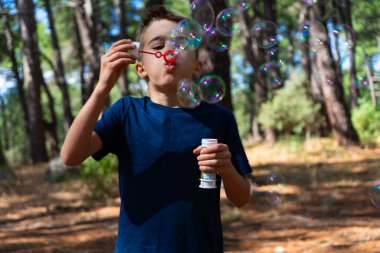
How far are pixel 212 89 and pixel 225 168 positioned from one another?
1.49 m

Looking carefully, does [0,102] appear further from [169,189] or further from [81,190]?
[169,189]

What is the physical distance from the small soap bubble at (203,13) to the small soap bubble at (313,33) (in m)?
1.20

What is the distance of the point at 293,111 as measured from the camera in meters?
12.7

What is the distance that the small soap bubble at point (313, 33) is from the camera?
434 centimetres

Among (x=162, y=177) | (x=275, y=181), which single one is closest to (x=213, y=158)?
(x=162, y=177)

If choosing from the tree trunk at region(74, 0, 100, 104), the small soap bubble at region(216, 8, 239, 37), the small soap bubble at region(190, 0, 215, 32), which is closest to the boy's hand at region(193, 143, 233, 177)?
the small soap bubble at region(190, 0, 215, 32)

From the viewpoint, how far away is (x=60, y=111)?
4844cm

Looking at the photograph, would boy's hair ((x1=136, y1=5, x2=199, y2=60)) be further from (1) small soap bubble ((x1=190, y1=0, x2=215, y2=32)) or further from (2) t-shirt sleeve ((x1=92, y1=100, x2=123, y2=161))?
(1) small soap bubble ((x1=190, y1=0, x2=215, y2=32))

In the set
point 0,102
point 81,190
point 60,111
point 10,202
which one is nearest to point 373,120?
point 81,190

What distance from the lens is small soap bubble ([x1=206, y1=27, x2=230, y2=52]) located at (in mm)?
3678

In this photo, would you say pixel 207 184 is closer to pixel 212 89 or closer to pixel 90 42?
pixel 212 89

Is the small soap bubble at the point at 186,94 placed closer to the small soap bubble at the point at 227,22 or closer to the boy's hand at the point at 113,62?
the boy's hand at the point at 113,62

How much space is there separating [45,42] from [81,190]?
19.7 meters

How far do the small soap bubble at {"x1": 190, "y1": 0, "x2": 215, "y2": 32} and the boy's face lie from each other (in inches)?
50.4
